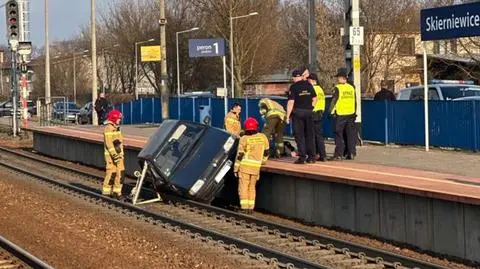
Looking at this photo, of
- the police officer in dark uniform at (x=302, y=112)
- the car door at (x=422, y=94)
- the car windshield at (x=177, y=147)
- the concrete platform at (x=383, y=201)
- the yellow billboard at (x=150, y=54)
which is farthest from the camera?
the yellow billboard at (x=150, y=54)

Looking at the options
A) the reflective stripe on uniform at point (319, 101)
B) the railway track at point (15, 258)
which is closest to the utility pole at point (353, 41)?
the reflective stripe on uniform at point (319, 101)

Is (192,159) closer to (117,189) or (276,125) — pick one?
(276,125)

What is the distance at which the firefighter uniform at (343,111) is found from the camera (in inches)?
622

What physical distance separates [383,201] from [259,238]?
194 cm

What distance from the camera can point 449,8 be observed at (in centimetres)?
1652

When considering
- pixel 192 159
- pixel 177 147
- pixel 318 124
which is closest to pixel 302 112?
pixel 318 124

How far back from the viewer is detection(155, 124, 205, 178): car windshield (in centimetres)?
1544

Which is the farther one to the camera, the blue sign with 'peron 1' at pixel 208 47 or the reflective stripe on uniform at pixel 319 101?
the blue sign with 'peron 1' at pixel 208 47

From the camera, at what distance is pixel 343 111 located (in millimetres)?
Result: 15906

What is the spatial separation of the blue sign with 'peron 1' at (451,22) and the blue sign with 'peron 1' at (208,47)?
10.6 m

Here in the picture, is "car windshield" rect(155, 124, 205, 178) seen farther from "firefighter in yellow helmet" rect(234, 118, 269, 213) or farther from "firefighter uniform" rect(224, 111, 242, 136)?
"firefighter uniform" rect(224, 111, 242, 136)

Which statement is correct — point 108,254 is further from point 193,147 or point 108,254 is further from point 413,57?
point 413,57

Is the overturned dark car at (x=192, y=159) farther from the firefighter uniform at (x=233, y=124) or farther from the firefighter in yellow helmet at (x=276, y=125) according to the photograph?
the firefighter uniform at (x=233, y=124)

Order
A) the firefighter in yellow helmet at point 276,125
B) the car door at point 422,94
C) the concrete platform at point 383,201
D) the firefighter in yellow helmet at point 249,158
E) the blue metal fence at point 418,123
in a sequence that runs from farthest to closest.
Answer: the car door at point 422,94 → the blue metal fence at point 418,123 → the firefighter in yellow helmet at point 276,125 → the firefighter in yellow helmet at point 249,158 → the concrete platform at point 383,201
